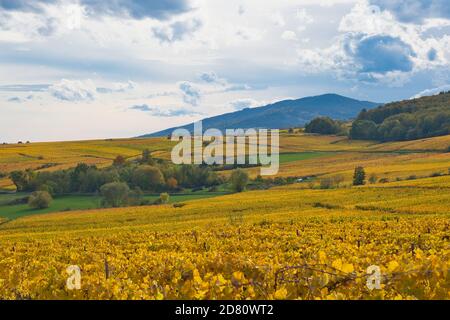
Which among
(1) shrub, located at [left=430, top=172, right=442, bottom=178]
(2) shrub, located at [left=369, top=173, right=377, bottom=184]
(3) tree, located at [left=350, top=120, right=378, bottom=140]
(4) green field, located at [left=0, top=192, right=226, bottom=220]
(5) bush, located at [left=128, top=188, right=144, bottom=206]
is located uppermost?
(3) tree, located at [left=350, top=120, right=378, bottom=140]

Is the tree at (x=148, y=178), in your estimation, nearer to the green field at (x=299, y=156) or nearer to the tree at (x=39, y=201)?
the tree at (x=39, y=201)

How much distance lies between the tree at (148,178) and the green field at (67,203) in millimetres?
6514

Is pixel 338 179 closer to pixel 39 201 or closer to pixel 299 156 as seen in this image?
pixel 39 201

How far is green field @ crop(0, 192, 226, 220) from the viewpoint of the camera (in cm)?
9139

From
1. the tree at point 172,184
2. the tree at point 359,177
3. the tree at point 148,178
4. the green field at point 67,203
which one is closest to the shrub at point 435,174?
the tree at point 359,177

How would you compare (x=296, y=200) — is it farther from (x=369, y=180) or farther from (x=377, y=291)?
(x=377, y=291)

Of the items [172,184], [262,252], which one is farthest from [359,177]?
[262,252]

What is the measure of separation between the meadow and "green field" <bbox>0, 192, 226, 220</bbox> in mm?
5476

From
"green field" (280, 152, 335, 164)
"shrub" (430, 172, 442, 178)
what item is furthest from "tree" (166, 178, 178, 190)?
"shrub" (430, 172, 442, 178)

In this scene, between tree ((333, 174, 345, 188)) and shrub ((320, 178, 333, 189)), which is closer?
shrub ((320, 178, 333, 189))

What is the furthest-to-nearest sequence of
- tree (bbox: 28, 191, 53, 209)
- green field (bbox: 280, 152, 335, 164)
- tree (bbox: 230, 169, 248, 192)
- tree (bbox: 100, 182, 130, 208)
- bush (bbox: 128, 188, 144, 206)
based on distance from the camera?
1. green field (bbox: 280, 152, 335, 164)
2. tree (bbox: 230, 169, 248, 192)
3. tree (bbox: 100, 182, 130, 208)
4. bush (bbox: 128, 188, 144, 206)
5. tree (bbox: 28, 191, 53, 209)

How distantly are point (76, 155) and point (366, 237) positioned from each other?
16168 cm

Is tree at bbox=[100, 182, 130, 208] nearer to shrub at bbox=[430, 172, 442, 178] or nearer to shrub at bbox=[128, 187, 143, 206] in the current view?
shrub at bbox=[128, 187, 143, 206]
